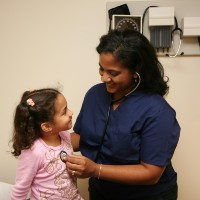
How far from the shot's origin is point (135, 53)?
113 centimetres

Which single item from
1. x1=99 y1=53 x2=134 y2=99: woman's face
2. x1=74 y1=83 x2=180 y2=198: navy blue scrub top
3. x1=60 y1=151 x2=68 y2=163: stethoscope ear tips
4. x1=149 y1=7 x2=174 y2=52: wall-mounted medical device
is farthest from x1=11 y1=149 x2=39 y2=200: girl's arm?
x1=149 y1=7 x2=174 y2=52: wall-mounted medical device

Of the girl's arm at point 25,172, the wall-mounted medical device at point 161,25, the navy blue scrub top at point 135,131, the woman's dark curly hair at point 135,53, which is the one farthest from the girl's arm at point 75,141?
the wall-mounted medical device at point 161,25

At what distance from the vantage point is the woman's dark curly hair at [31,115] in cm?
110

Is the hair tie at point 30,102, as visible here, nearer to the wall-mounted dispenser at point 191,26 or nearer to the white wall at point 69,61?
the white wall at point 69,61

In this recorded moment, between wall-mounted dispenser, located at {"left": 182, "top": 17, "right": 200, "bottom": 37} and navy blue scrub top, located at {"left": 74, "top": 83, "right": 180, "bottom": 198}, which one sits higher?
wall-mounted dispenser, located at {"left": 182, "top": 17, "right": 200, "bottom": 37}

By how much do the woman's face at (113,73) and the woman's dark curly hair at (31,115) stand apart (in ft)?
0.76

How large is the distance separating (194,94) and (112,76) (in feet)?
2.31

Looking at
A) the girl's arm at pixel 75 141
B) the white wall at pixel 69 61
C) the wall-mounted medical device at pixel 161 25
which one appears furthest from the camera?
the white wall at pixel 69 61

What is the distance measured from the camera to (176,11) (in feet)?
5.15

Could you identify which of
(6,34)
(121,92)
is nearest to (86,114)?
(121,92)

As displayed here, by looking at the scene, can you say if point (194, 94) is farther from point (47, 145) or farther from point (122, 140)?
point (47, 145)

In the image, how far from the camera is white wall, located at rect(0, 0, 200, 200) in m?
1.63

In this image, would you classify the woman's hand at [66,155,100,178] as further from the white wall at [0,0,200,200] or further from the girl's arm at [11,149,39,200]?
the white wall at [0,0,200,200]

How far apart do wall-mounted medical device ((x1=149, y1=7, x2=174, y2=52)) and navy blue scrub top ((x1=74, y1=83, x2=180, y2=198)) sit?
47 cm
